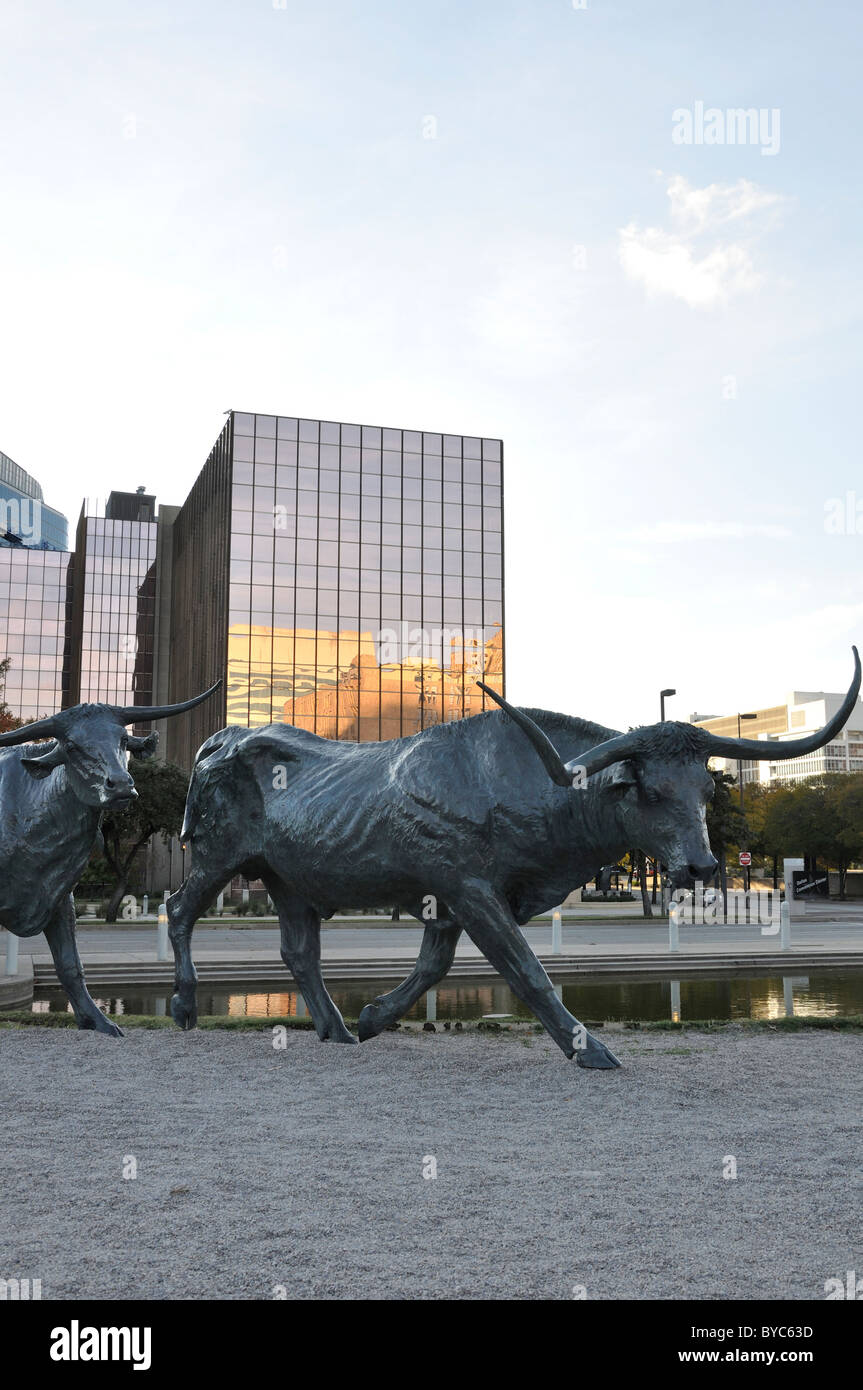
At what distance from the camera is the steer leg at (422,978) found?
7.56 m

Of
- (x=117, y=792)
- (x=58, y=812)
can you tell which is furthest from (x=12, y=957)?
(x=117, y=792)

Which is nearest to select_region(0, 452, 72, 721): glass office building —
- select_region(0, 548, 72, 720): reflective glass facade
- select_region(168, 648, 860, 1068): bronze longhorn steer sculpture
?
select_region(0, 548, 72, 720): reflective glass facade

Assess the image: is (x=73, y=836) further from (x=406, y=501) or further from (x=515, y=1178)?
(x=406, y=501)

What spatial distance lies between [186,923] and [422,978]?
1923mm

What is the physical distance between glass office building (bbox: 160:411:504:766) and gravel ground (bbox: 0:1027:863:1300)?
4635 centimetres

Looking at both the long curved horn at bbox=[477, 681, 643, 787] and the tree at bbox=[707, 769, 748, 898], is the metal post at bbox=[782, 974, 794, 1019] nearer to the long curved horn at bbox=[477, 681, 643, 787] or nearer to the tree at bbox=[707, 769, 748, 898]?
the long curved horn at bbox=[477, 681, 643, 787]

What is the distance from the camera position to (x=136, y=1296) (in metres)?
3.00

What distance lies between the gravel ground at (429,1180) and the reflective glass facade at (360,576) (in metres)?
46.9

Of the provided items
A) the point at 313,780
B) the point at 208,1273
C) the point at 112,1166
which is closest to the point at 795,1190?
the point at 208,1273

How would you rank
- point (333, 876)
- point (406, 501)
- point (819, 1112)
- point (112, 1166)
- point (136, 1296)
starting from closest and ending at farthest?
A: point (136, 1296) → point (112, 1166) → point (819, 1112) → point (333, 876) → point (406, 501)

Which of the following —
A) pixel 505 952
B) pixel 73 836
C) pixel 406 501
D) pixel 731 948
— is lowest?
pixel 731 948

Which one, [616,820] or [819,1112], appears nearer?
[819,1112]
